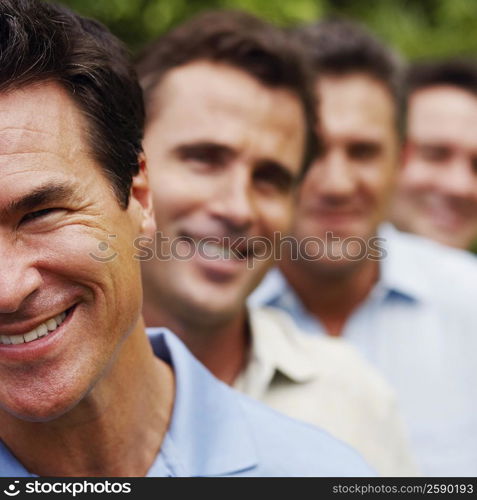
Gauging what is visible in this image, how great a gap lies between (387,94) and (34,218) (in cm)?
289

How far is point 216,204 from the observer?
332 cm

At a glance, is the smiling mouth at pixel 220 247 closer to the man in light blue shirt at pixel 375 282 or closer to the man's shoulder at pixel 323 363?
the man's shoulder at pixel 323 363

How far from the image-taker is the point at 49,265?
1.97 m

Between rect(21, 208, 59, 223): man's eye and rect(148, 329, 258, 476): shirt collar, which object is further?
rect(148, 329, 258, 476): shirt collar

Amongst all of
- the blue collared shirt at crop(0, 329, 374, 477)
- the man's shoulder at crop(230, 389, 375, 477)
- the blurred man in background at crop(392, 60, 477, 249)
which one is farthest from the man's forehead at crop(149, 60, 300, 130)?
the blurred man in background at crop(392, 60, 477, 249)

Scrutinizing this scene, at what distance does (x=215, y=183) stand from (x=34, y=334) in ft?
4.88

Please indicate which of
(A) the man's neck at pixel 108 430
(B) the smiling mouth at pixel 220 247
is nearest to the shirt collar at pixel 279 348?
(B) the smiling mouth at pixel 220 247

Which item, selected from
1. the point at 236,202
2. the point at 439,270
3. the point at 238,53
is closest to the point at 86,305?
the point at 236,202

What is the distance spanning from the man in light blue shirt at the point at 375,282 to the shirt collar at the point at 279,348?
0.49m

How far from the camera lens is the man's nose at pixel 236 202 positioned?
3.26 metres

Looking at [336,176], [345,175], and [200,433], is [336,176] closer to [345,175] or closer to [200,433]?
[345,175]

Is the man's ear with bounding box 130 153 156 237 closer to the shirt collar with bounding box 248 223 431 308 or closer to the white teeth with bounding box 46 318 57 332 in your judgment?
the white teeth with bounding box 46 318 57 332

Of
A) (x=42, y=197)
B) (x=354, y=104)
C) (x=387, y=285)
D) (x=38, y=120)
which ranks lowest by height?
(x=387, y=285)

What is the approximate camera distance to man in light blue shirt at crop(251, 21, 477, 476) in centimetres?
392
